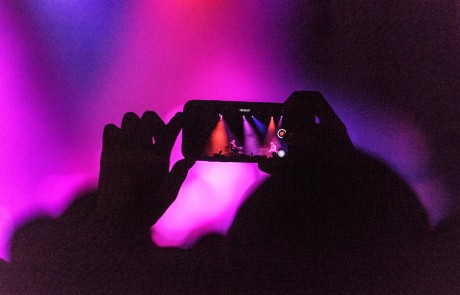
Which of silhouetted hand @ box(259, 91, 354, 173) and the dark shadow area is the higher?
silhouetted hand @ box(259, 91, 354, 173)

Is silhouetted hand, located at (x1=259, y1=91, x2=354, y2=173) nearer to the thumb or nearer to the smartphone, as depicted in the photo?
the smartphone

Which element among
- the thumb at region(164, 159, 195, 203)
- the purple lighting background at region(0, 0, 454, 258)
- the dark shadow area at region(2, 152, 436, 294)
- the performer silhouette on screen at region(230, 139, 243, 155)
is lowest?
the dark shadow area at region(2, 152, 436, 294)

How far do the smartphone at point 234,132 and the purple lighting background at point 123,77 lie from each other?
0.03 meters

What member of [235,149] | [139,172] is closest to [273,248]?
[235,149]

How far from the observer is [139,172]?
843 mm

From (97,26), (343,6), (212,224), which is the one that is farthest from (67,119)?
(343,6)

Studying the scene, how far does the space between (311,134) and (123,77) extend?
1.79 feet

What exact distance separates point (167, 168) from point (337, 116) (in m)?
0.49

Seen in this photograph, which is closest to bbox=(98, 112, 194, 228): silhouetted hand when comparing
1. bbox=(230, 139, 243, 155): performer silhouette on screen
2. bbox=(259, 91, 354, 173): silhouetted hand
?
bbox=(230, 139, 243, 155): performer silhouette on screen

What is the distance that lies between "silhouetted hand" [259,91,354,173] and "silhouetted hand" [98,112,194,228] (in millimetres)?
255

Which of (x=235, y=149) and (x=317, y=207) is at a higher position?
(x=235, y=149)

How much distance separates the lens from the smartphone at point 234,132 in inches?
34.8

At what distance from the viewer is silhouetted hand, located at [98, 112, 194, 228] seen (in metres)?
0.83

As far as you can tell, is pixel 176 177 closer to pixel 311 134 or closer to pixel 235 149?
pixel 235 149
